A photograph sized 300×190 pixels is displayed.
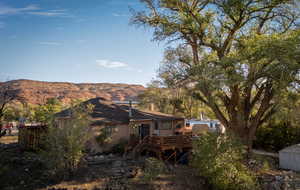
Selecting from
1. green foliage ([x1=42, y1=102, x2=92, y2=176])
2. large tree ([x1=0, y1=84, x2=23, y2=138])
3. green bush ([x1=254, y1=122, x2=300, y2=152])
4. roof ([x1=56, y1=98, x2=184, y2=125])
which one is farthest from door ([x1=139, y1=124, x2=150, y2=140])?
large tree ([x1=0, y1=84, x2=23, y2=138])

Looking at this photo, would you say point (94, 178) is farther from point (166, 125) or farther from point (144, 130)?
point (166, 125)

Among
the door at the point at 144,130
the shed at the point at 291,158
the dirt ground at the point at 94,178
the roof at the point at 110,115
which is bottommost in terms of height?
the dirt ground at the point at 94,178

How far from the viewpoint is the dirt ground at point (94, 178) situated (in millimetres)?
11320

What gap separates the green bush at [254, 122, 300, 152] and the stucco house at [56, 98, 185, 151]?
23.4 ft

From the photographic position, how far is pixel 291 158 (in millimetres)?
14445

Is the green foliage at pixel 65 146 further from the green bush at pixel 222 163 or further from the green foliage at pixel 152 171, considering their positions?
the green bush at pixel 222 163

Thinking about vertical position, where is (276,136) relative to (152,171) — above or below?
above

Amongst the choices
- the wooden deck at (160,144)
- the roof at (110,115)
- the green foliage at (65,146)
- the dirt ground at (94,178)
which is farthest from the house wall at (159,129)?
the green foliage at (65,146)

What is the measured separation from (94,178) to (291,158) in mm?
12040

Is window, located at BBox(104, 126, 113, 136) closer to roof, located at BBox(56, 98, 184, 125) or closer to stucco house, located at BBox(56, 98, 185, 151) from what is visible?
stucco house, located at BBox(56, 98, 185, 151)

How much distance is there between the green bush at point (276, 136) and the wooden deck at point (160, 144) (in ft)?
23.6

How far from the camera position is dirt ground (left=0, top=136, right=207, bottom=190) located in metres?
11.3

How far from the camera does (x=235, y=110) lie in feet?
55.5

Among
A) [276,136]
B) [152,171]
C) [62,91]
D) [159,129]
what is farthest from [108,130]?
[62,91]
